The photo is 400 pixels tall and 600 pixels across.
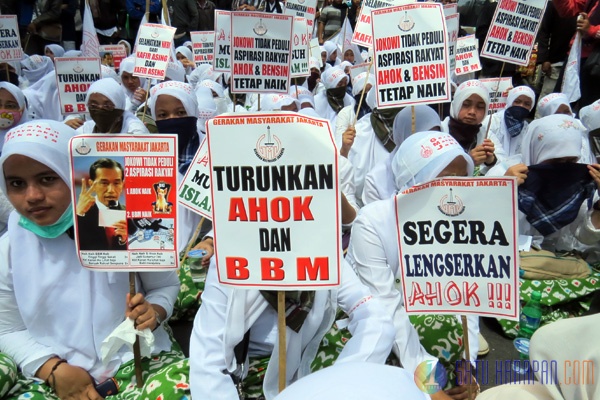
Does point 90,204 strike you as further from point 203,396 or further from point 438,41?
point 438,41

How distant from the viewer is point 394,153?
4406mm

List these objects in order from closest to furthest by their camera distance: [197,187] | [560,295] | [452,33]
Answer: [197,187] < [560,295] < [452,33]

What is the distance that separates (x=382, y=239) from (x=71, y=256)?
55.5 inches

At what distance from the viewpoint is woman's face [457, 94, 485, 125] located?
535 cm

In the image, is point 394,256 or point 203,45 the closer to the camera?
point 394,256

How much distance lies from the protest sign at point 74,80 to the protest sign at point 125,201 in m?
3.81

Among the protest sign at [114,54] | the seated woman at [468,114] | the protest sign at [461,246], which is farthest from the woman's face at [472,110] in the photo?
the protest sign at [114,54]

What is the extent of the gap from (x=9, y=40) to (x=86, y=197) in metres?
5.60

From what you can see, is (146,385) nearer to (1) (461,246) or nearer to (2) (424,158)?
(1) (461,246)

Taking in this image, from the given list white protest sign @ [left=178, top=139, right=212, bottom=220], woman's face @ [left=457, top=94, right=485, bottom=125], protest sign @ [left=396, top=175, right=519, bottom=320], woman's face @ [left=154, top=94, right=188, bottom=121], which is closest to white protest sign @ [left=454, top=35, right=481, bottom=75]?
woman's face @ [left=457, top=94, right=485, bottom=125]

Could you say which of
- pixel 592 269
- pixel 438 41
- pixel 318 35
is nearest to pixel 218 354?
pixel 438 41

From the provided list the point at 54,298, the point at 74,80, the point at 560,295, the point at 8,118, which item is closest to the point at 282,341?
the point at 54,298

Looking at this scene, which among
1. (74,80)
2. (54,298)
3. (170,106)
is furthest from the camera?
(74,80)

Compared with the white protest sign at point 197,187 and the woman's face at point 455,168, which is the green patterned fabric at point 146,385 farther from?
the woman's face at point 455,168
